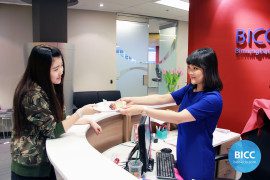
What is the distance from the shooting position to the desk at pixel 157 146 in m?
2.42

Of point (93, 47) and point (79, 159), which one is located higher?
point (93, 47)

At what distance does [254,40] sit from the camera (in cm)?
333

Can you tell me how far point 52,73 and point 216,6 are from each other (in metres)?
2.92

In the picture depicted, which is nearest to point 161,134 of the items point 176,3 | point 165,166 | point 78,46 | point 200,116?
point 165,166

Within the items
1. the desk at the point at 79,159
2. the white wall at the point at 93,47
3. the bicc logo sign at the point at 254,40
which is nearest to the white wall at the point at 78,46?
the white wall at the point at 93,47

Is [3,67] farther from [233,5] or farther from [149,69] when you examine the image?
[233,5]

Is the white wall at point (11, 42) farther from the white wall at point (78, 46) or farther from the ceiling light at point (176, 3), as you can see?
the ceiling light at point (176, 3)

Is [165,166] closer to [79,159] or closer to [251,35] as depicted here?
[79,159]

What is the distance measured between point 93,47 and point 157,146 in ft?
14.4

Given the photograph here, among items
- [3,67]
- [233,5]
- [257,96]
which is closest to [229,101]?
[257,96]

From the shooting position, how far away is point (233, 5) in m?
3.56

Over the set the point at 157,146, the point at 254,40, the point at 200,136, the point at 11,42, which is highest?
the point at 11,42

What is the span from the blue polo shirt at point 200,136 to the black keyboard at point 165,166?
4.5 inches

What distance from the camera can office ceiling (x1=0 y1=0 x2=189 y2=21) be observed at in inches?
215
